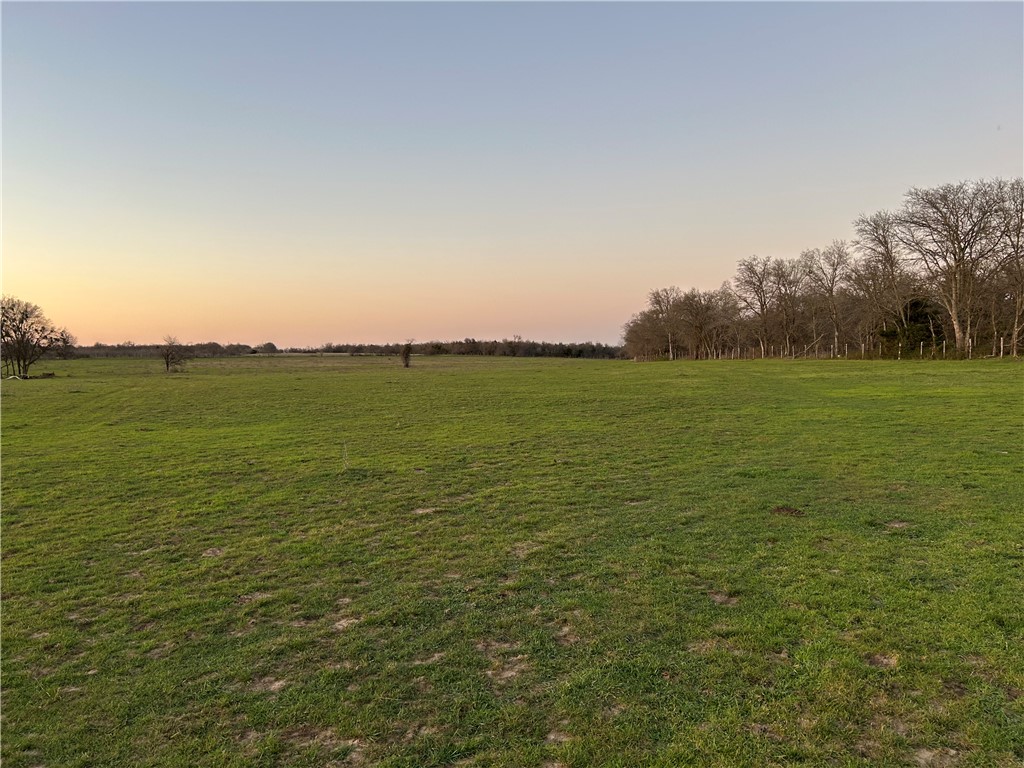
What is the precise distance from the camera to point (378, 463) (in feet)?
46.0

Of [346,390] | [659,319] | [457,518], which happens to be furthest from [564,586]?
[659,319]

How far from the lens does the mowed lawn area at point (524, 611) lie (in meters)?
3.64

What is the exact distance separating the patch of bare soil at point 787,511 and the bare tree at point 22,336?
70.7 m

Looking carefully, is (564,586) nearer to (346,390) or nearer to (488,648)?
(488,648)

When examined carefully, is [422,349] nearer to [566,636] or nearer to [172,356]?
[172,356]

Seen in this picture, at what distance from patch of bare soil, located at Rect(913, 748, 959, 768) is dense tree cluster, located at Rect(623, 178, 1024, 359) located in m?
59.3

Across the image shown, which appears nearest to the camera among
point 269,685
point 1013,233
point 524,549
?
point 269,685

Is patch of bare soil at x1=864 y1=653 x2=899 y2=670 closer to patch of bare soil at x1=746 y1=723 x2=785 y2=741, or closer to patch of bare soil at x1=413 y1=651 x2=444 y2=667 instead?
patch of bare soil at x1=746 y1=723 x2=785 y2=741

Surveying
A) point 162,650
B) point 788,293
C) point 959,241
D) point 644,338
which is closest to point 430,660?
point 162,650

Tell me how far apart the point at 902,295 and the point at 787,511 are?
67749 mm

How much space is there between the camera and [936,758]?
3312 millimetres

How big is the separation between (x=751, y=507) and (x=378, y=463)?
29.1ft

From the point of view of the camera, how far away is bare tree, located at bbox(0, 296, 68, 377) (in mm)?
57562

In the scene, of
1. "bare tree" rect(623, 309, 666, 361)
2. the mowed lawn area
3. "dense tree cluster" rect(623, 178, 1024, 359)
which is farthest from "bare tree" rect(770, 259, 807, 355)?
the mowed lawn area
